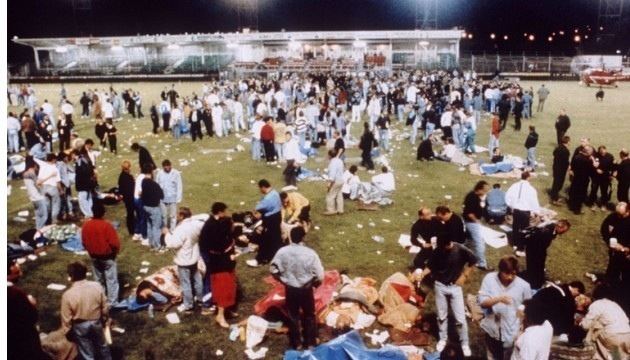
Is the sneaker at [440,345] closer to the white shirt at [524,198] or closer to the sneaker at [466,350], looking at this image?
the sneaker at [466,350]

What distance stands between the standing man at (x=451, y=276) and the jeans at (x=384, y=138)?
1296 centimetres

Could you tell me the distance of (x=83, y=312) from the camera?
6023 mm

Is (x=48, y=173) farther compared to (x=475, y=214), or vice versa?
(x=48, y=173)

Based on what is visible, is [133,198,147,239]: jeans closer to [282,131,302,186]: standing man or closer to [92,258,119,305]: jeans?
[92,258,119,305]: jeans

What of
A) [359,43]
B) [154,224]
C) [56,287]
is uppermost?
[359,43]

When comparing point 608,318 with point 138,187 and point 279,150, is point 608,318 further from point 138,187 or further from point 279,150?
point 279,150

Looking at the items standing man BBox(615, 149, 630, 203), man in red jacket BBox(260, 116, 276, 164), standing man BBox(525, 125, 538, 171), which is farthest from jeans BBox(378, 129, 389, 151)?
standing man BBox(615, 149, 630, 203)

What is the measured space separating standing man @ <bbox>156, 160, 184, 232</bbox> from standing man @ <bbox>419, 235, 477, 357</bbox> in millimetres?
5893

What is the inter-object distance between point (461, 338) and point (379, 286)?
2.26 meters

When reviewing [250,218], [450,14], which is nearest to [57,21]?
[450,14]

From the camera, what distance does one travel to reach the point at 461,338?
7086 mm

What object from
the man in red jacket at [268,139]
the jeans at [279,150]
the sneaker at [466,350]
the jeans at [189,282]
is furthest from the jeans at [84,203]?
the sneaker at [466,350]

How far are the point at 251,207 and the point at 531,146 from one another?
921cm

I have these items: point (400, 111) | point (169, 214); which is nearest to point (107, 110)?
point (169, 214)
